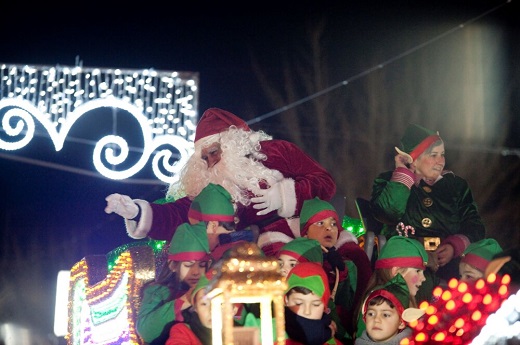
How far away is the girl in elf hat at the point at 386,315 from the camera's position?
6.84 meters

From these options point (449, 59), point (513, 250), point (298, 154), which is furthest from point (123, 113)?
point (513, 250)

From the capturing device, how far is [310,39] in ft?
35.6

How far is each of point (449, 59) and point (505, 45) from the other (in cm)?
63

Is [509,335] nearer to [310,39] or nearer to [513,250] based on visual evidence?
[513,250]

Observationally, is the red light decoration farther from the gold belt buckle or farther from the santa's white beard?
the santa's white beard

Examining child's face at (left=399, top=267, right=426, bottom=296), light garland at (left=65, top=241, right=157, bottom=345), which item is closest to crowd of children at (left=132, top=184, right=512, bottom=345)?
child's face at (left=399, top=267, right=426, bottom=296)

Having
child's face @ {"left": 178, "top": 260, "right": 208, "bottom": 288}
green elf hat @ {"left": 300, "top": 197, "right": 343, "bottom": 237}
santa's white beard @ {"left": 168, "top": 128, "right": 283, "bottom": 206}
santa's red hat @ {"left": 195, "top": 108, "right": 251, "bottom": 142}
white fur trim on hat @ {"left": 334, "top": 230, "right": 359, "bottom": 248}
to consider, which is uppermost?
santa's red hat @ {"left": 195, "top": 108, "right": 251, "bottom": 142}

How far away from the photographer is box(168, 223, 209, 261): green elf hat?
704cm

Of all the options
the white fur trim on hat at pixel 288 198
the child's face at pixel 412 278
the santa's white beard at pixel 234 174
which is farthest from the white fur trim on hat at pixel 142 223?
the child's face at pixel 412 278

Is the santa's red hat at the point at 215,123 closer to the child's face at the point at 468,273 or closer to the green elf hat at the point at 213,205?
the green elf hat at the point at 213,205

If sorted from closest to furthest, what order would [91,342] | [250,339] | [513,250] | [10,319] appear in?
[250,339]
[513,250]
[91,342]
[10,319]

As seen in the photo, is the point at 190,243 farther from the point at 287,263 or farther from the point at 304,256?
the point at 304,256

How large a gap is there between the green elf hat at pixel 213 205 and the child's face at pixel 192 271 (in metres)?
0.37

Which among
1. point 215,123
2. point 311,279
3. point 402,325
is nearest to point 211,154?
point 215,123
